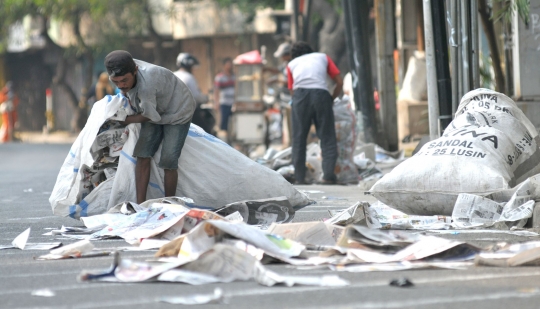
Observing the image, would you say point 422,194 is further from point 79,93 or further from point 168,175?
point 79,93

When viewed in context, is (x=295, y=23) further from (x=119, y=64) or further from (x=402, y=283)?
(x=402, y=283)

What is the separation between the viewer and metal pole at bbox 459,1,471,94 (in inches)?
329

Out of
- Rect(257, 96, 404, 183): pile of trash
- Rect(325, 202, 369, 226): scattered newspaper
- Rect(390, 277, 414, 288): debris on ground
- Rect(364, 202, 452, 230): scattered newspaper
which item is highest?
Rect(390, 277, 414, 288): debris on ground

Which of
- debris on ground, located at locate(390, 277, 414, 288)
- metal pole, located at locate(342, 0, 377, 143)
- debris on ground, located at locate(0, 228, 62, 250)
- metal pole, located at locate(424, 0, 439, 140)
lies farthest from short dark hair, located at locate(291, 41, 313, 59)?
debris on ground, located at locate(390, 277, 414, 288)

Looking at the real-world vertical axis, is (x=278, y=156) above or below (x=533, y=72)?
below

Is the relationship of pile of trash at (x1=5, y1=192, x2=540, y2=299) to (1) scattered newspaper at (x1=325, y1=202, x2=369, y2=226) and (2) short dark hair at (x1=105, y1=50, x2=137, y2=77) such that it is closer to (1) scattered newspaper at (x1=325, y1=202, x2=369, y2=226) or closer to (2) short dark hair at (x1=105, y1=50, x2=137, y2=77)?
(1) scattered newspaper at (x1=325, y1=202, x2=369, y2=226)

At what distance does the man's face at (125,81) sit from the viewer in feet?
21.5

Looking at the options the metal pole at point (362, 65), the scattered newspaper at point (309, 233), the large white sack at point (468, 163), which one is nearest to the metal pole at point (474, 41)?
the large white sack at point (468, 163)

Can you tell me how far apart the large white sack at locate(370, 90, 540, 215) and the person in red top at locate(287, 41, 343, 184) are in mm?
3417

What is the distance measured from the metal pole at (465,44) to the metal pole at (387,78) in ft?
16.9

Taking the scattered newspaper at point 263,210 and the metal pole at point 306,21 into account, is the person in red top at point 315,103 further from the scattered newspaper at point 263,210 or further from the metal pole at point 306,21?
the metal pole at point 306,21

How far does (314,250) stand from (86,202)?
7.98 feet

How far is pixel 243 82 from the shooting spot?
682 inches

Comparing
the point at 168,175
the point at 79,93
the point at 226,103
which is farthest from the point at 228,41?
the point at 168,175
